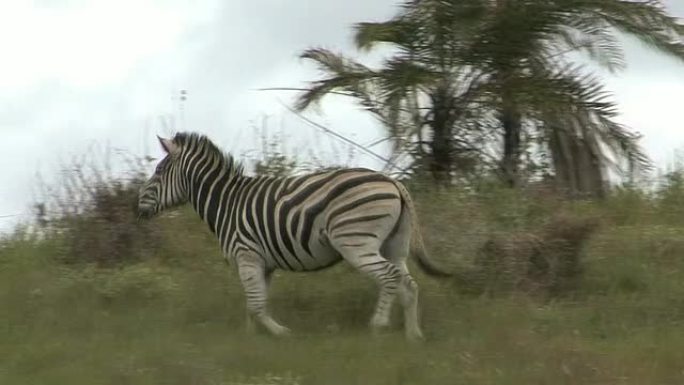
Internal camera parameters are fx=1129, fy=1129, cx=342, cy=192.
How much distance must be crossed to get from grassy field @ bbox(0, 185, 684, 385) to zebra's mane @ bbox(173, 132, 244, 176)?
138cm

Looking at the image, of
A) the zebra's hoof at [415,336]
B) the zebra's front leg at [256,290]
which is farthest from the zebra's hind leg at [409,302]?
the zebra's front leg at [256,290]

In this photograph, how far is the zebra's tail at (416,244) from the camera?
10.6 metres

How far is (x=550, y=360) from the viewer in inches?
359

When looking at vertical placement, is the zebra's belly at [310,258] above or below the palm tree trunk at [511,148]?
below

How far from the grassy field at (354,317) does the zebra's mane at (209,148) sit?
1.38m

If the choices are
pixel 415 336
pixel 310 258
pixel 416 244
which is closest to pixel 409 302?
pixel 415 336

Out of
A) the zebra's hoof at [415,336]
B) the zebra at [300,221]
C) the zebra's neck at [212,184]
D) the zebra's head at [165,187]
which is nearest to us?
the zebra's hoof at [415,336]

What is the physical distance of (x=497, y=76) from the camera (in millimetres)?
14945

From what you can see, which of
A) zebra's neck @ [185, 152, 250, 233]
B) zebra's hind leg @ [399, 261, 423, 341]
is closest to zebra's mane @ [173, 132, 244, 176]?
zebra's neck @ [185, 152, 250, 233]

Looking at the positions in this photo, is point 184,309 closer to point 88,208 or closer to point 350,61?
point 88,208

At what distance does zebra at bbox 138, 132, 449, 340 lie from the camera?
406 inches

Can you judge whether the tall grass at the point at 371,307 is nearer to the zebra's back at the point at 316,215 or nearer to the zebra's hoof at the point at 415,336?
the zebra's hoof at the point at 415,336

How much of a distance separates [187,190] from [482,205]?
4.02m

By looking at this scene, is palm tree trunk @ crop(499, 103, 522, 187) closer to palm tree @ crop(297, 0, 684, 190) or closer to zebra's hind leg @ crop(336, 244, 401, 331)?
palm tree @ crop(297, 0, 684, 190)
